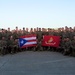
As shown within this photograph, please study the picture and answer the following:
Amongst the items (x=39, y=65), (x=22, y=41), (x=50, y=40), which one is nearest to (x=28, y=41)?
(x=22, y=41)

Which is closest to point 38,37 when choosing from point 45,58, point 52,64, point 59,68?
point 45,58

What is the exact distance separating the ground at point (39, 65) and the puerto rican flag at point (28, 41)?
1283mm

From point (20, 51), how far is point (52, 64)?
16.4 feet

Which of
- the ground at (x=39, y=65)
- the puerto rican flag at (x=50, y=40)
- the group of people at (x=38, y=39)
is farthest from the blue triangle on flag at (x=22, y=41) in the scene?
the puerto rican flag at (x=50, y=40)

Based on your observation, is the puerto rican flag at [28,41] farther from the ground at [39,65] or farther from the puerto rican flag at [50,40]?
the ground at [39,65]

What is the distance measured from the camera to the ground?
10875 mm

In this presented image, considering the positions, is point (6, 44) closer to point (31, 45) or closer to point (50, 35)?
point (31, 45)

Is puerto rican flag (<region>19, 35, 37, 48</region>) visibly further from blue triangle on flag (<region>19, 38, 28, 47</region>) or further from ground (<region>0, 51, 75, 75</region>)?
ground (<region>0, 51, 75, 75</region>)

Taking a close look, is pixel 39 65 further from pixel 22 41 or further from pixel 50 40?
pixel 50 40

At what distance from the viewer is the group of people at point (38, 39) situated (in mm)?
15737

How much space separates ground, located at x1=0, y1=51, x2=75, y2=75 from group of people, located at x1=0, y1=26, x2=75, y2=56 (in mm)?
598

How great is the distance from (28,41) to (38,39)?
2.38 ft

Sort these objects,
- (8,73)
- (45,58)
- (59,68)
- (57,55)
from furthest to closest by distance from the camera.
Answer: (57,55)
(45,58)
(59,68)
(8,73)

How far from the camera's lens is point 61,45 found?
16.7m
